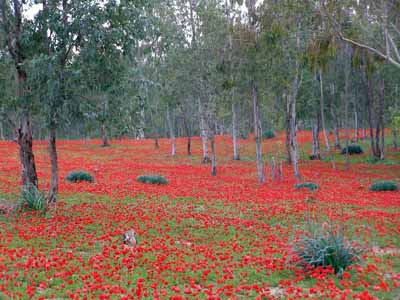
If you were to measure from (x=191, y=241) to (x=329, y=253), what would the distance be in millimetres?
4171

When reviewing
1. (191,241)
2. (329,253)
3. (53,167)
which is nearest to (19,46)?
(53,167)

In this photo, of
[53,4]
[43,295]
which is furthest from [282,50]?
[43,295]

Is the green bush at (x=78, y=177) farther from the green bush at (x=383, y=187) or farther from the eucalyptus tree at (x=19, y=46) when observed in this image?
the green bush at (x=383, y=187)

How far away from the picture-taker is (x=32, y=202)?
45.3 feet

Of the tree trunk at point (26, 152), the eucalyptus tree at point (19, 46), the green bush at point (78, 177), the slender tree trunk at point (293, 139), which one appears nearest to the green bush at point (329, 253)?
the eucalyptus tree at point (19, 46)

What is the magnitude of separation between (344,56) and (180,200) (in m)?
21.2

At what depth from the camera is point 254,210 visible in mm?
16359

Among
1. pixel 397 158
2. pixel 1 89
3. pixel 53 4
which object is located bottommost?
pixel 397 158

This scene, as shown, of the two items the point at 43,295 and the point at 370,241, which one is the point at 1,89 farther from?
the point at 370,241

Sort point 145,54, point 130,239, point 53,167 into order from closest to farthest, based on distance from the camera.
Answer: point 130,239, point 53,167, point 145,54

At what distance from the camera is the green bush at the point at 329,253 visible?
887cm

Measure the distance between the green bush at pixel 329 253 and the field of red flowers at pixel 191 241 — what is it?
0.65 ft

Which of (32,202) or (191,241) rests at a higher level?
(32,202)

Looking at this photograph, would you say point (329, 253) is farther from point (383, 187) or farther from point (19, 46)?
point (383, 187)
